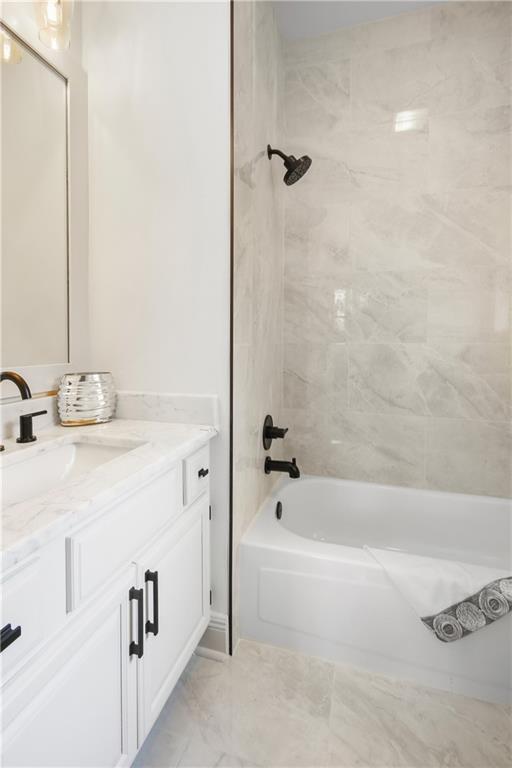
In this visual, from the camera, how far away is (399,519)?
2076mm

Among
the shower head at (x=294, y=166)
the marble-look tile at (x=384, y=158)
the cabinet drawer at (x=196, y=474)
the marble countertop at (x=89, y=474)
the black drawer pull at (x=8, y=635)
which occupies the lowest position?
the black drawer pull at (x=8, y=635)

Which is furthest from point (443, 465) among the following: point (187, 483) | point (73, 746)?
point (73, 746)

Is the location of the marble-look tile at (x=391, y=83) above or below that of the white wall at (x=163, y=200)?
above

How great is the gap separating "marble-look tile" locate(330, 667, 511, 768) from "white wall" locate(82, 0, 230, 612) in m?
0.52

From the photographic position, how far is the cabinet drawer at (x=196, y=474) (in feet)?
3.98

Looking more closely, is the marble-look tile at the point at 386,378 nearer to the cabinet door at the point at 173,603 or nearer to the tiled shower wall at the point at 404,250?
the tiled shower wall at the point at 404,250

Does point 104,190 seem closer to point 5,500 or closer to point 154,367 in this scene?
point 154,367

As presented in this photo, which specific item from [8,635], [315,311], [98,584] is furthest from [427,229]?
[8,635]

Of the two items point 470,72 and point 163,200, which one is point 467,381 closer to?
point 470,72

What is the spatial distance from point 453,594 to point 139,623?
3.28 ft

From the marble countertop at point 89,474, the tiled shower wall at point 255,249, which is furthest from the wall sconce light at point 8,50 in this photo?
the marble countertop at point 89,474

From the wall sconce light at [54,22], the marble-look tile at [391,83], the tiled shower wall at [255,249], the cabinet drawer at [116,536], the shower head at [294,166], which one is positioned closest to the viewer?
the cabinet drawer at [116,536]

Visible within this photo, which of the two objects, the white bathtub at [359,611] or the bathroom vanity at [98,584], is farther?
the white bathtub at [359,611]

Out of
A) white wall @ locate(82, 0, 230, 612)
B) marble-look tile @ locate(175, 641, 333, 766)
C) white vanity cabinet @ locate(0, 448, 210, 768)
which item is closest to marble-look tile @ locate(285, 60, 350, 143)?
white wall @ locate(82, 0, 230, 612)
